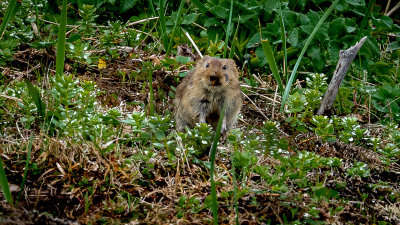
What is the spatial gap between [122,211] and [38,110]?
3.41ft

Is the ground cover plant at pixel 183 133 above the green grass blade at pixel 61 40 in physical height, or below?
below

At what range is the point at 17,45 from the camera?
524 centimetres

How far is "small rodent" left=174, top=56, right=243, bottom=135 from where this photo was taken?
170 inches

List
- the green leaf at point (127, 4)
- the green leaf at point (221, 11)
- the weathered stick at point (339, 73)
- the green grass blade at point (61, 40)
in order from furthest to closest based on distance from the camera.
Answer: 1. the green leaf at point (127, 4)
2. the green leaf at point (221, 11)
3. the weathered stick at point (339, 73)
4. the green grass blade at point (61, 40)

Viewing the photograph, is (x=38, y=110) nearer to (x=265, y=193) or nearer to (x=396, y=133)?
(x=265, y=193)

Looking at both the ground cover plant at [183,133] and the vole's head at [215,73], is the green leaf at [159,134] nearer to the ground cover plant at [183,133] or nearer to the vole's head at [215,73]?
the ground cover plant at [183,133]

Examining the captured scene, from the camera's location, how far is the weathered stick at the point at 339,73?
4.75 metres

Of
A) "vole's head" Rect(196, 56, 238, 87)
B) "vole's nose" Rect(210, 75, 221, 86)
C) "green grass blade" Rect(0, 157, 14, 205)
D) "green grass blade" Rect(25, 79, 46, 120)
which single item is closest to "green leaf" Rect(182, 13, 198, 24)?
"vole's head" Rect(196, 56, 238, 87)

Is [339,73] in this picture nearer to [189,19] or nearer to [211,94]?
[211,94]

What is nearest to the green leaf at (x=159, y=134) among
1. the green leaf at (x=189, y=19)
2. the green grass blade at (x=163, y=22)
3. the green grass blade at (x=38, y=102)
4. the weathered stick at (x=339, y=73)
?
the green grass blade at (x=38, y=102)

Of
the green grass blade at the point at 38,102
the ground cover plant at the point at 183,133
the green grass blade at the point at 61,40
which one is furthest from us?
the green grass blade at the point at 61,40

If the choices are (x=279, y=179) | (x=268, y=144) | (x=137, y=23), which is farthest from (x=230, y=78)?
(x=137, y=23)

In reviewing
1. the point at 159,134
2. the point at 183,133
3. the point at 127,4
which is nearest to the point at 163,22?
the point at 127,4

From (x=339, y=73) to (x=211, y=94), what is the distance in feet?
4.72
